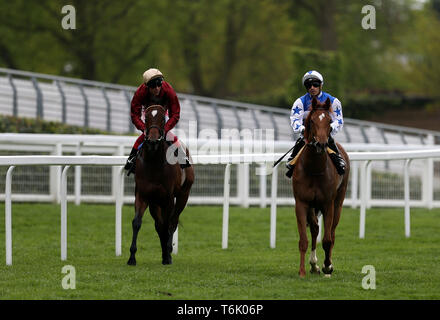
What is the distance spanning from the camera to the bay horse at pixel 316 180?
7.42 m

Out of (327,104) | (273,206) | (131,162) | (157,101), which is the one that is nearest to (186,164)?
(131,162)

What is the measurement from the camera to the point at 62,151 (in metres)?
13.5

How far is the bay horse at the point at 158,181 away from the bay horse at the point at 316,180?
1.17 meters

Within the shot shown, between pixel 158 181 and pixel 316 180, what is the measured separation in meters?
→ 1.42

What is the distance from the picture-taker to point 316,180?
7734 millimetres

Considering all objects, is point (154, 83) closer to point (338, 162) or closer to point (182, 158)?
point (182, 158)

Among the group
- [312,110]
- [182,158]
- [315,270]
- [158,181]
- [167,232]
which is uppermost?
[312,110]

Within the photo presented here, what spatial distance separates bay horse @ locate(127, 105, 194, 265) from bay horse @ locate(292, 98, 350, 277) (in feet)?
3.85

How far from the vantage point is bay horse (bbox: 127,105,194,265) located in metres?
7.98

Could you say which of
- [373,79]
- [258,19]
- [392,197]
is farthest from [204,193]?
[373,79]

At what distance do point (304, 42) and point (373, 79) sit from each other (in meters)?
6.06

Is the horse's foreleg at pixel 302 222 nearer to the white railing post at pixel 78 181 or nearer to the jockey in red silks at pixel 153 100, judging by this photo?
the jockey in red silks at pixel 153 100

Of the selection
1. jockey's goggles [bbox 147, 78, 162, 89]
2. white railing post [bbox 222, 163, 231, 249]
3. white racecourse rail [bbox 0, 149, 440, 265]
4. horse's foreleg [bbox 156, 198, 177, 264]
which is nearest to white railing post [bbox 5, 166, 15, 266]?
white racecourse rail [bbox 0, 149, 440, 265]
